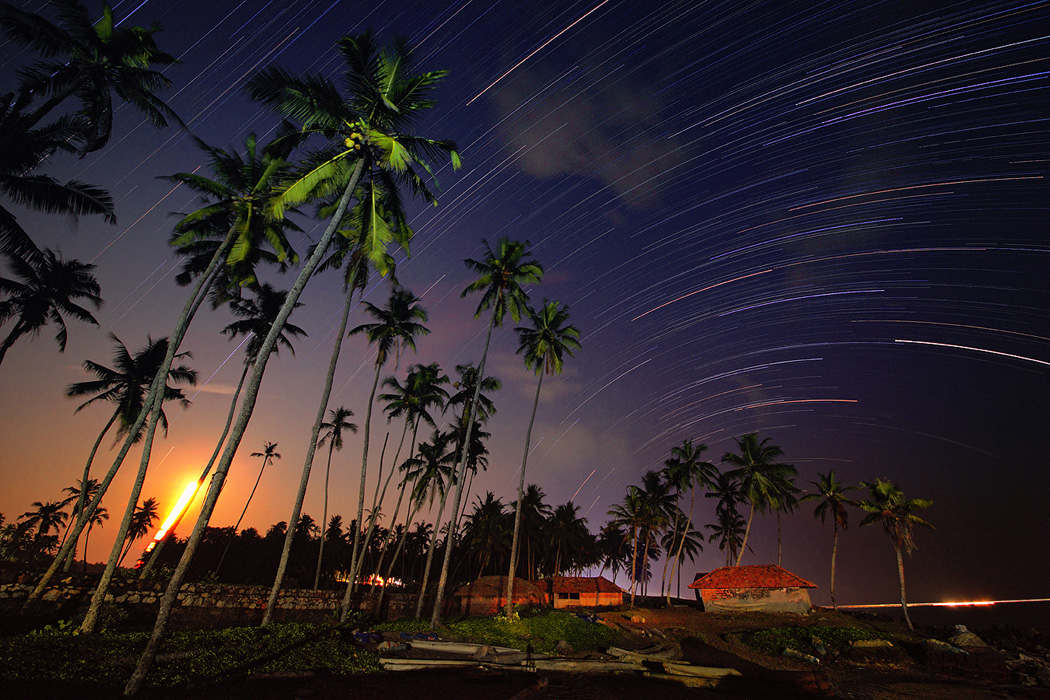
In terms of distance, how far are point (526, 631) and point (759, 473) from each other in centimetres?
3727

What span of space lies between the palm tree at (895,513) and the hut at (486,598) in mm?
32415

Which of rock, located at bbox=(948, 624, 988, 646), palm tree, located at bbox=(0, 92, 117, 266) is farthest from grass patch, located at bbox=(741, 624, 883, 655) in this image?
palm tree, located at bbox=(0, 92, 117, 266)

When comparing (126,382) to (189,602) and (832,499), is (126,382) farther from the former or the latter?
(832,499)

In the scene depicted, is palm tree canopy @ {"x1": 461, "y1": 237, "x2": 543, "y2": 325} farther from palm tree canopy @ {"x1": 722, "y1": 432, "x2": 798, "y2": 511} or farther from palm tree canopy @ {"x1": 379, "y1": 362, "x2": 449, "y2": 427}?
palm tree canopy @ {"x1": 722, "y1": 432, "x2": 798, "y2": 511}

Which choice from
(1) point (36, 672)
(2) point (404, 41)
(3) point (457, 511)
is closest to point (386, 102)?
(2) point (404, 41)

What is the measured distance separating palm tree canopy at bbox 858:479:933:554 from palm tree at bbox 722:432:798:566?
7.67 metres

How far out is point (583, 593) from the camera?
49531 mm

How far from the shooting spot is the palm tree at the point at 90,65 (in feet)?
39.9

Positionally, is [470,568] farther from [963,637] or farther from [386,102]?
[386,102]

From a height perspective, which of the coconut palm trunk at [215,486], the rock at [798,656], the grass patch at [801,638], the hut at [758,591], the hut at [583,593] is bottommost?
the hut at [583,593]

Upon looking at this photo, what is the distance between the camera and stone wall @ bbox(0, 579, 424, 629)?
13703 millimetres

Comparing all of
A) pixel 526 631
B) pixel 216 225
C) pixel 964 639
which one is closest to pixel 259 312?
pixel 216 225

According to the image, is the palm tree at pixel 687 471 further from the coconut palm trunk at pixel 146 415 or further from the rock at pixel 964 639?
the coconut palm trunk at pixel 146 415

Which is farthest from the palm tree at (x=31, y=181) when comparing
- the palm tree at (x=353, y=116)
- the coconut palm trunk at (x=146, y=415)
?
the palm tree at (x=353, y=116)
